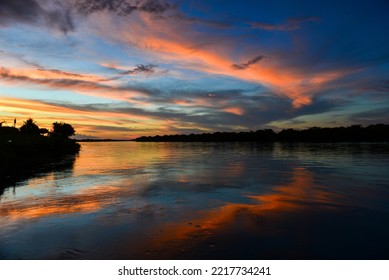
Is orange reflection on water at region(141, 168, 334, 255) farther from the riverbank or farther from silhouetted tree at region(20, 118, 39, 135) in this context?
silhouetted tree at region(20, 118, 39, 135)

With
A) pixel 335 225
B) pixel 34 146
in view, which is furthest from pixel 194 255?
pixel 34 146

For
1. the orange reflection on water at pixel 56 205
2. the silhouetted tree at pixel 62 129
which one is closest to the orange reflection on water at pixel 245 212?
the orange reflection on water at pixel 56 205

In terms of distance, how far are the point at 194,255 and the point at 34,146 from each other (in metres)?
55.2

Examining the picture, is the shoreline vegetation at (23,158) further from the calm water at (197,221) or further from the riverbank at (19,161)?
the calm water at (197,221)

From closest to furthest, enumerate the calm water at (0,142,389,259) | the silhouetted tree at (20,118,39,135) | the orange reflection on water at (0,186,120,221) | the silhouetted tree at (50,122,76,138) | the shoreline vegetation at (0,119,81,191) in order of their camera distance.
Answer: the calm water at (0,142,389,259) < the orange reflection on water at (0,186,120,221) < the shoreline vegetation at (0,119,81,191) < the silhouetted tree at (20,118,39,135) < the silhouetted tree at (50,122,76,138)

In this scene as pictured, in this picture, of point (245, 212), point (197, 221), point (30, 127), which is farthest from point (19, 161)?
point (30, 127)

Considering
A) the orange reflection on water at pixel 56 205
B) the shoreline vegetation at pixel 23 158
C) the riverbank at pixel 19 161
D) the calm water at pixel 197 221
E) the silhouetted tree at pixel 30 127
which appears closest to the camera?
the calm water at pixel 197 221

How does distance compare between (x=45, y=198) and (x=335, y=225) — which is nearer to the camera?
(x=335, y=225)

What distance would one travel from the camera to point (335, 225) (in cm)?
1470

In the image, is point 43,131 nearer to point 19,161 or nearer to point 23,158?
point 23,158

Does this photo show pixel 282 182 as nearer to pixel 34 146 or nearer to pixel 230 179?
pixel 230 179

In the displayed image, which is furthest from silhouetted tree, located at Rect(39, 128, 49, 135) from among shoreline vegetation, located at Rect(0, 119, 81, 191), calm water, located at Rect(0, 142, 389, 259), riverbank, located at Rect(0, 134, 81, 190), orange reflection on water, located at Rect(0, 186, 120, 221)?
orange reflection on water, located at Rect(0, 186, 120, 221)
